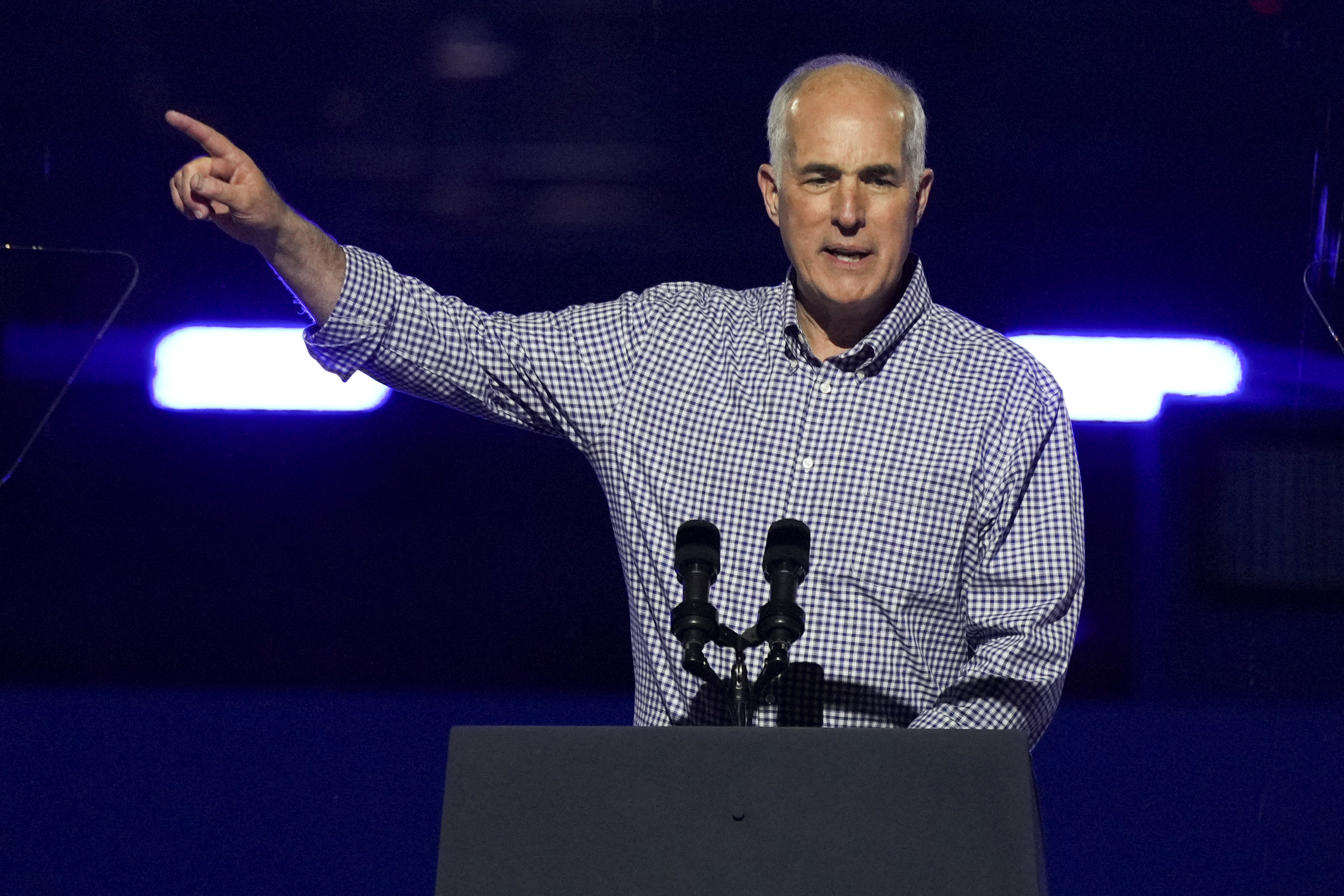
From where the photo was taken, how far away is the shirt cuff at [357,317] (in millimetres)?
1673

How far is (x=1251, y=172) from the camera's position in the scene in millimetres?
2555

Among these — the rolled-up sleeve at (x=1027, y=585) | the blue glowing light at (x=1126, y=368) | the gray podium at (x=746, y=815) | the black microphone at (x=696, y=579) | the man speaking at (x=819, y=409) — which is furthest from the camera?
the blue glowing light at (x=1126, y=368)

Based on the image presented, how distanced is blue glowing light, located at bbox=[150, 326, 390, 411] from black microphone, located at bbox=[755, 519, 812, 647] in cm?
153

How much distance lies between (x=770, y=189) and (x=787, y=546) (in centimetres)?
70

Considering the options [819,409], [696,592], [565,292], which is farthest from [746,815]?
[565,292]

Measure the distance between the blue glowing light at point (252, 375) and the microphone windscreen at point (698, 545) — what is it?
1482mm

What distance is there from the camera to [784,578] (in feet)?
3.96

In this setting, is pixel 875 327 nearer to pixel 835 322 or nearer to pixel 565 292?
pixel 835 322

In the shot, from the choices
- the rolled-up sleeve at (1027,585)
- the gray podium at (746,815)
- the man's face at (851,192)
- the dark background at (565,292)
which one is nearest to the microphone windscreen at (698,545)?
the gray podium at (746,815)

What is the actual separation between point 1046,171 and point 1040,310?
249 millimetres

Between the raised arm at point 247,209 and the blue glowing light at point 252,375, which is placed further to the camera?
the blue glowing light at point 252,375

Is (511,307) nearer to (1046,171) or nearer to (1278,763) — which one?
(1046,171)

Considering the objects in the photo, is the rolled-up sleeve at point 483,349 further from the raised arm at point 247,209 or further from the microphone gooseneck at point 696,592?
the microphone gooseneck at point 696,592

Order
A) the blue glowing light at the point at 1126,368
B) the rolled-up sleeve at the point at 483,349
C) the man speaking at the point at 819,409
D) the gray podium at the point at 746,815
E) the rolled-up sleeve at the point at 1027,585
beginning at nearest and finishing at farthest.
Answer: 1. the gray podium at the point at 746,815
2. the rolled-up sleeve at the point at 1027,585
3. the man speaking at the point at 819,409
4. the rolled-up sleeve at the point at 483,349
5. the blue glowing light at the point at 1126,368
